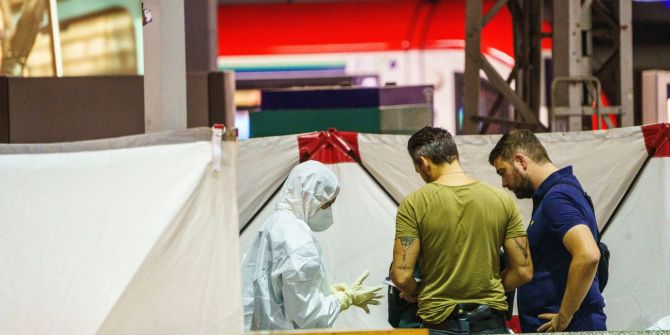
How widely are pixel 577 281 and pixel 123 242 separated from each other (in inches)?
60.0

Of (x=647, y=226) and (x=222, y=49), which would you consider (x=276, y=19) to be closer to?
(x=222, y=49)

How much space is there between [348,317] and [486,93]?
6.28 metres

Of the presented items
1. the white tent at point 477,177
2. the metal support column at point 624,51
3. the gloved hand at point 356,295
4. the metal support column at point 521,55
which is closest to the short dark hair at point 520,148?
the gloved hand at point 356,295

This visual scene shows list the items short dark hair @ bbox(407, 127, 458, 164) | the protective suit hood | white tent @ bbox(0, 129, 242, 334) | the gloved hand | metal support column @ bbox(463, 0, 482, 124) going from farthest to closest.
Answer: metal support column @ bbox(463, 0, 482, 124)
the gloved hand
the protective suit hood
short dark hair @ bbox(407, 127, 458, 164)
white tent @ bbox(0, 129, 242, 334)

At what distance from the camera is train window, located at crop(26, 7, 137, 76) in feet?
27.5

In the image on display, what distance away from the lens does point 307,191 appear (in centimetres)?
421

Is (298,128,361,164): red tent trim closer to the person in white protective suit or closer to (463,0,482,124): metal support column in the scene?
the person in white protective suit

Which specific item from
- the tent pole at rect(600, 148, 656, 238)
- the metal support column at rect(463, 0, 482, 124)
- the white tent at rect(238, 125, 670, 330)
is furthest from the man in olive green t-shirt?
the metal support column at rect(463, 0, 482, 124)

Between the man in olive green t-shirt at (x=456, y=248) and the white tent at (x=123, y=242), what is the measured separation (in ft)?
2.17

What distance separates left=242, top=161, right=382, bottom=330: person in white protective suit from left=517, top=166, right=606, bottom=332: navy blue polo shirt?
0.76 meters

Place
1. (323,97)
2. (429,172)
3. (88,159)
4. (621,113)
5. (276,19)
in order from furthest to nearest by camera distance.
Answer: (276,19)
(323,97)
(621,113)
(429,172)
(88,159)

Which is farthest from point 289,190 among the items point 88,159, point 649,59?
point 649,59

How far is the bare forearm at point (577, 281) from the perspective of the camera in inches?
140

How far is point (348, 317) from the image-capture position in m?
5.64
